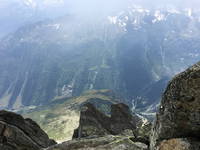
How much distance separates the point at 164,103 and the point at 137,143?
6857mm

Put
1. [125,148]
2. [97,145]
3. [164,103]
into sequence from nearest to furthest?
[164,103]
[125,148]
[97,145]

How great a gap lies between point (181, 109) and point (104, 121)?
3363 inches

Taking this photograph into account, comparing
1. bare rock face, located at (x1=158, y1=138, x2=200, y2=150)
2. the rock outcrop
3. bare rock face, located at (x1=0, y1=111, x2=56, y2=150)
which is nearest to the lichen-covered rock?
bare rock face, located at (x1=158, y1=138, x2=200, y2=150)

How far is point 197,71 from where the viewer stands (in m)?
17.8

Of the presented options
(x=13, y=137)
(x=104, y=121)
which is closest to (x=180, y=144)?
(x=13, y=137)

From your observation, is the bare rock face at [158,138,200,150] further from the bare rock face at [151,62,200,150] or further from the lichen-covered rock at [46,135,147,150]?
the lichen-covered rock at [46,135,147,150]

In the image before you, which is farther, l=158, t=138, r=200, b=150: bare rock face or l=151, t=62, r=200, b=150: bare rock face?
l=151, t=62, r=200, b=150: bare rock face

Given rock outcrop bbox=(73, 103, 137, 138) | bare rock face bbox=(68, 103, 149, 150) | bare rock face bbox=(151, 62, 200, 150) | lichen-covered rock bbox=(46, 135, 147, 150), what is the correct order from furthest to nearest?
rock outcrop bbox=(73, 103, 137, 138), bare rock face bbox=(68, 103, 149, 150), lichen-covered rock bbox=(46, 135, 147, 150), bare rock face bbox=(151, 62, 200, 150)

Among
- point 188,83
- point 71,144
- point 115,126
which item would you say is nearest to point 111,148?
point 71,144

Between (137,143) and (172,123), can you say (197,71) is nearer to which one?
(172,123)

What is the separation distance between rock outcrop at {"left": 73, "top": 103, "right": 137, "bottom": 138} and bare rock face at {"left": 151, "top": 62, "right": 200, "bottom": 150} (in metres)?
53.0

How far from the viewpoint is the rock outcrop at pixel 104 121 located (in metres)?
78.4

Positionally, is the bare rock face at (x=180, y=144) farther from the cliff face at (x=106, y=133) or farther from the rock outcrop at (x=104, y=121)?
the rock outcrop at (x=104, y=121)

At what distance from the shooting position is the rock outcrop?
78369 mm
